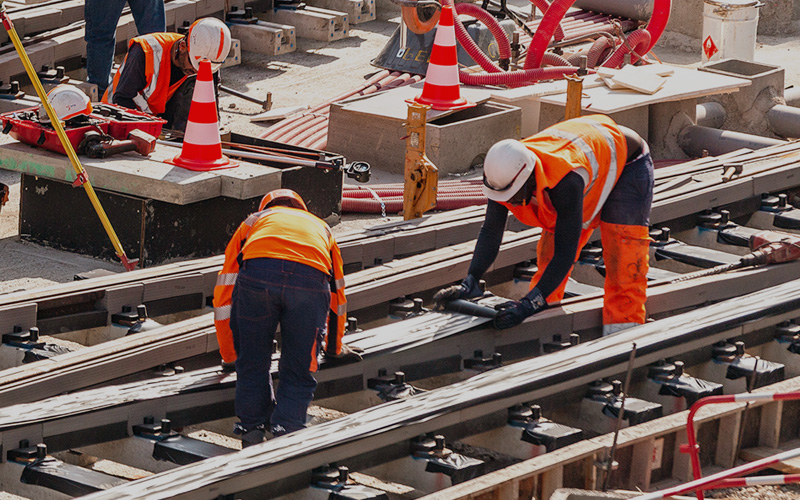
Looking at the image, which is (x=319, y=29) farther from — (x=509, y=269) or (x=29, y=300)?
(x=29, y=300)

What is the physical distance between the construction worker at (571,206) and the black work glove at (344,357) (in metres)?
0.88

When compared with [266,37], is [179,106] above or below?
above

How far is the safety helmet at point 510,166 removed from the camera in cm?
657

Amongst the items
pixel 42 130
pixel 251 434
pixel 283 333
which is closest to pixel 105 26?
pixel 42 130

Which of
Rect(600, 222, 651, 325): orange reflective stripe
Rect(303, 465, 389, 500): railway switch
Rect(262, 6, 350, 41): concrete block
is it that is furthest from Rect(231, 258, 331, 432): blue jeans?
Rect(262, 6, 350, 41): concrete block

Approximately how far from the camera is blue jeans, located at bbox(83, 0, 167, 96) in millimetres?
10867

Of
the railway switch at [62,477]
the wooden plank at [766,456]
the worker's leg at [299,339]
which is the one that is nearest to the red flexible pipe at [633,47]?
the wooden plank at [766,456]

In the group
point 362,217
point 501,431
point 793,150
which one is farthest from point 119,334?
point 793,150

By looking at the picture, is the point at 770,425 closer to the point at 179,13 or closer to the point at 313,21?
the point at 179,13

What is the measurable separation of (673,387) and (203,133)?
3403 millimetres

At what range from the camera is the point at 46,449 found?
5.59m

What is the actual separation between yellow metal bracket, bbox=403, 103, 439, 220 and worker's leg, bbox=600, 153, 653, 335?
181cm

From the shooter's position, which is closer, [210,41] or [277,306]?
[277,306]

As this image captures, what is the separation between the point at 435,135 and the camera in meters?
10.5
